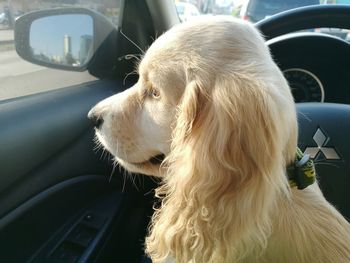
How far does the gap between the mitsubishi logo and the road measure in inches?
46.7

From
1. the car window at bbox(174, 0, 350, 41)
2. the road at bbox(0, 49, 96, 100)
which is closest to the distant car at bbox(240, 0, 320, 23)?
the car window at bbox(174, 0, 350, 41)

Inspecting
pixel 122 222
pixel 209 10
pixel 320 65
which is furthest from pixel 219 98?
pixel 209 10

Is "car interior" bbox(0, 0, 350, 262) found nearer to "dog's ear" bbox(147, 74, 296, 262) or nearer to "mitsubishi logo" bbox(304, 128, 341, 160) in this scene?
"mitsubishi logo" bbox(304, 128, 341, 160)

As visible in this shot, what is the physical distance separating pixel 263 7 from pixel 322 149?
1875 millimetres

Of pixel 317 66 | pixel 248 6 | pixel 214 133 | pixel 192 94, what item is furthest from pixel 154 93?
pixel 248 6

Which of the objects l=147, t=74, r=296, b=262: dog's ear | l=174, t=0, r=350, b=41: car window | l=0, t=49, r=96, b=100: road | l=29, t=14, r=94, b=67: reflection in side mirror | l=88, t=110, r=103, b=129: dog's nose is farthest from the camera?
l=174, t=0, r=350, b=41: car window

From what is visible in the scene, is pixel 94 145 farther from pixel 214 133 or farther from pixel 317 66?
pixel 317 66

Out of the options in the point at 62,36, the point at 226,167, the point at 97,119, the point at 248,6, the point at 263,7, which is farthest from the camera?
the point at 248,6

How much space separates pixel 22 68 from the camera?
1918 millimetres

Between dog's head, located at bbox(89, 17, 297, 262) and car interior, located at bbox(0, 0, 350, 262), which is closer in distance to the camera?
dog's head, located at bbox(89, 17, 297, 262)

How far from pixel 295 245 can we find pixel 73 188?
1.00 meters

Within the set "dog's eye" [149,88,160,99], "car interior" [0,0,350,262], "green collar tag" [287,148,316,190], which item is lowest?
"car interior" [0,0,350,262]

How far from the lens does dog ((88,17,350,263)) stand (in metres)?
1.21

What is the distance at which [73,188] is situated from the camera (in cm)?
190
